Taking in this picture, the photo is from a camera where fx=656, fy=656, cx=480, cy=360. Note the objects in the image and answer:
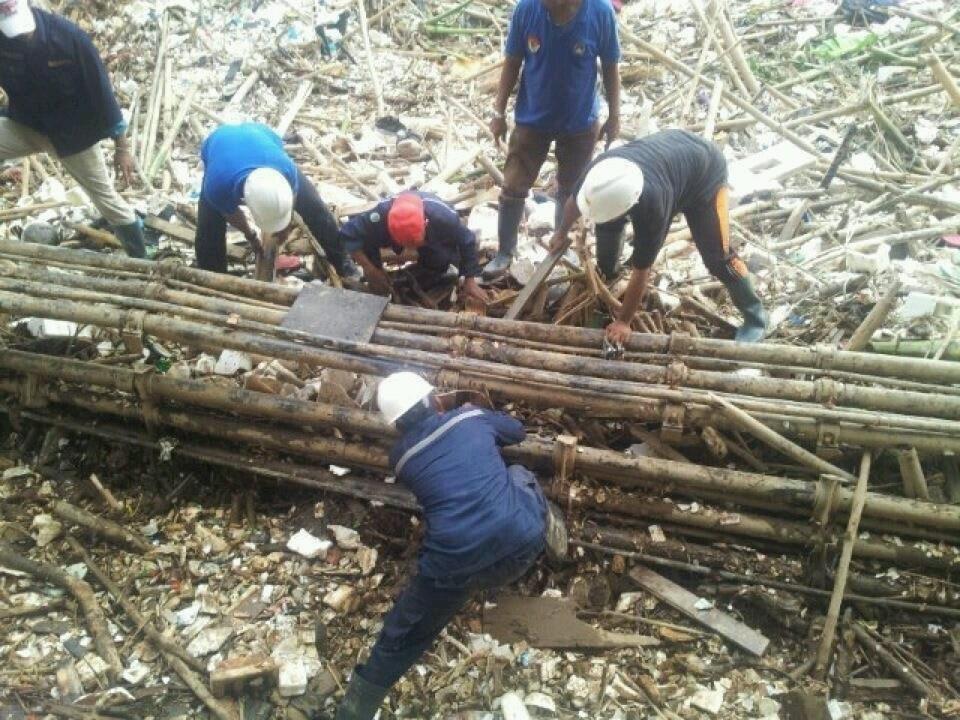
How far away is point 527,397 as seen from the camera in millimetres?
3820

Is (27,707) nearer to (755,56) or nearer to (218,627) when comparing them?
(218,627)

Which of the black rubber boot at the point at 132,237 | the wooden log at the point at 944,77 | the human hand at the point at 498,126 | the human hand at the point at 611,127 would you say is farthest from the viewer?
the wooden log at the point at 944,77

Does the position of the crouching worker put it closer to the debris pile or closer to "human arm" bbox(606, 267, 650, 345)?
the debris pile

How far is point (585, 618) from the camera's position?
3.76 metres

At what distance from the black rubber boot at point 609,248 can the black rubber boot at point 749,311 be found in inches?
31.5

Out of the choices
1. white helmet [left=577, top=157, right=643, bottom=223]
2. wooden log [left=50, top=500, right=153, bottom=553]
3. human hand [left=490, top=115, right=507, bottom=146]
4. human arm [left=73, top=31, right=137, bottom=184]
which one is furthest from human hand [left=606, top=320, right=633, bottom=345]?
human arm [left=73, top=31, right=137, bottom=184]

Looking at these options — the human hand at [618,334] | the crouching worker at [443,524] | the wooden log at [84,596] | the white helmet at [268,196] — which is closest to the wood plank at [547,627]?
the crouching worker at [443,524]

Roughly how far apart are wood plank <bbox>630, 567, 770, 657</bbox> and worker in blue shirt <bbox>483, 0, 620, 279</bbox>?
275cm

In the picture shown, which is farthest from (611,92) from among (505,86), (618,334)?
(618,334)

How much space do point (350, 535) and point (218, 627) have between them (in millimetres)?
A: 894

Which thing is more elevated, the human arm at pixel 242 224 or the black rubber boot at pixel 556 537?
the human arm at pixel 242 224

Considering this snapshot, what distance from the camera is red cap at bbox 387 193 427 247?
14.9 feet

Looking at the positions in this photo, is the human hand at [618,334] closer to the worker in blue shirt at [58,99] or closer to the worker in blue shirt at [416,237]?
the worker in blue shirt at [416,237]

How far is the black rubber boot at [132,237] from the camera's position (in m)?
5.64
